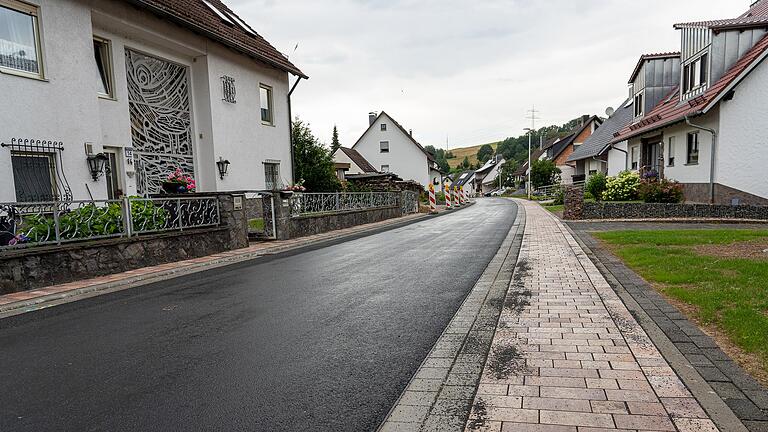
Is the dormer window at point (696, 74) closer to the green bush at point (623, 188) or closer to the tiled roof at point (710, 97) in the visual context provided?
the tiled roof at point (710, 97)

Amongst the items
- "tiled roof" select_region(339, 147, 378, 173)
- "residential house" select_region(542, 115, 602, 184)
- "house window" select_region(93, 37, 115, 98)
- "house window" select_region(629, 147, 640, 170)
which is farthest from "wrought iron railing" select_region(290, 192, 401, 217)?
"residential house" select_region(542, 115, 602, 184)

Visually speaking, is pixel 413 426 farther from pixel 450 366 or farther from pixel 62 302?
pixel 62 302

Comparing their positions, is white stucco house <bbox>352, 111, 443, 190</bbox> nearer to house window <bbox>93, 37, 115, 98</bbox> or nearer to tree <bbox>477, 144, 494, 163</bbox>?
house window <bbox>93, 37, 115, 98</bbox>

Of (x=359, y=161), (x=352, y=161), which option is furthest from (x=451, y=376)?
(x=359, y=161)

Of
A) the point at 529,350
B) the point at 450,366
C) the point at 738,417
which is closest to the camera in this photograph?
the point at 738,417

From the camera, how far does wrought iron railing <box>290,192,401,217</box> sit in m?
14.2

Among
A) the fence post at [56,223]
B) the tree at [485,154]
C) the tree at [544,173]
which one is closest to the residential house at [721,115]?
the fence post at [56,223]

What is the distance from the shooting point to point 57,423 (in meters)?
2.88

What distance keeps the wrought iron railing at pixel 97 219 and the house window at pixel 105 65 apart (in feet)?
14.9

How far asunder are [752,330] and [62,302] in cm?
814

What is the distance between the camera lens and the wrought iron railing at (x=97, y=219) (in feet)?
23.2

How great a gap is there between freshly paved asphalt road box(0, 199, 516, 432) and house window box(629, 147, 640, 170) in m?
22.0

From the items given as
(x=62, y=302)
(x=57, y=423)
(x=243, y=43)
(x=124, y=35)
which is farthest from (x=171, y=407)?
(x=243, y=43)

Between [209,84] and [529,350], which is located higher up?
[209,84]
